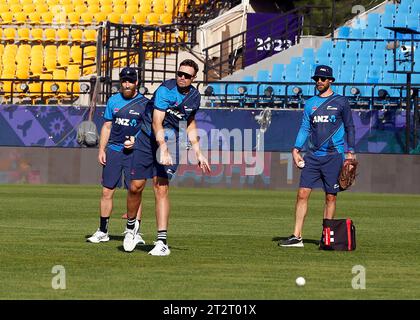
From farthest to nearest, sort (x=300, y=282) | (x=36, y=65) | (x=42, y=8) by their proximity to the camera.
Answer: (x=42, y=8)
(x=36, y=65)
(x=300, y=282)

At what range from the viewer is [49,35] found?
4681cm

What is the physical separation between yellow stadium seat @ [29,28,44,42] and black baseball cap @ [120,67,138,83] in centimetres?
3031

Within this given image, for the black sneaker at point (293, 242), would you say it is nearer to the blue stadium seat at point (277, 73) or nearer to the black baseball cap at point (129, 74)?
the black baseball cap at point (129, 74)

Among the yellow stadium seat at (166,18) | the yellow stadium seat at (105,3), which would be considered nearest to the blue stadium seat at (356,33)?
the yellow stadium seat at (166,18)

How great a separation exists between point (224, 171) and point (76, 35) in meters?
13.5

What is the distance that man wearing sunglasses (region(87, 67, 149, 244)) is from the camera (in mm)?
17062

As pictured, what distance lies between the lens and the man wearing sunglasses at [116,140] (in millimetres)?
17062

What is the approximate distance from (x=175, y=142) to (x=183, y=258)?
1.41 m

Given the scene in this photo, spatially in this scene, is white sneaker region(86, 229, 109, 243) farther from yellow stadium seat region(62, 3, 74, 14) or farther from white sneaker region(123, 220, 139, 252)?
yellow stadium seat region(62, 3, 74, 14)

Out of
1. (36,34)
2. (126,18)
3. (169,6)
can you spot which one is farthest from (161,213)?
(169,6)

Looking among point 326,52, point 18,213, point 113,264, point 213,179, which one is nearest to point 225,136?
point 213,179

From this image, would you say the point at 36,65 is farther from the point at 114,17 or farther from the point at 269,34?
the point at 269,34

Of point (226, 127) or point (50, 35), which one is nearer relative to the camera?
point (226, 127)

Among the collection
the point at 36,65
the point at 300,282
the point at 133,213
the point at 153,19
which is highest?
the point at 153,19
